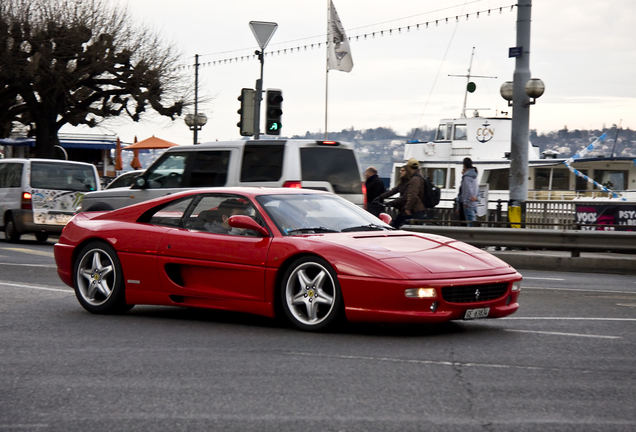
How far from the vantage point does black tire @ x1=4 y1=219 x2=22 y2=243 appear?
60.7 feet

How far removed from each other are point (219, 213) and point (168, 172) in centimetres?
643

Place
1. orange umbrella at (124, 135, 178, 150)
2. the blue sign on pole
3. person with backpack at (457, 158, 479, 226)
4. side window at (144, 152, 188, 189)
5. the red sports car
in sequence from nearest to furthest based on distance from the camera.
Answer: the red sports car < side window at (144, 152, 188, 189) < the blue sign on pole < person with backpack at (457, 158, 479, 226) < orange umbrella at (124, 135, 178, 150)

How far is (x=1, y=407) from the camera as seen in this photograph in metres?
4.81

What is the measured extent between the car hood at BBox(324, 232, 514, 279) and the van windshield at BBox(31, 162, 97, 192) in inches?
481

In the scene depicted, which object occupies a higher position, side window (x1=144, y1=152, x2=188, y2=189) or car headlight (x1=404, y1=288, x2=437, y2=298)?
side window (x1=144, y1=152, x2=188, y2=189)

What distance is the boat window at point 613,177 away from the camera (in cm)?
2988

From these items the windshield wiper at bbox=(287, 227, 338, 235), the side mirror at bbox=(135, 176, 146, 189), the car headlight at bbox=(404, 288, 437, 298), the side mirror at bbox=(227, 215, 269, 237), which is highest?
the side mirror at bbox=(135, 176, 146, 189)

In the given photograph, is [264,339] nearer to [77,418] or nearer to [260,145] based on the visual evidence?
[77,418]

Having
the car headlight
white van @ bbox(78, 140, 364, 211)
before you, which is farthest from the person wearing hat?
the car headlight

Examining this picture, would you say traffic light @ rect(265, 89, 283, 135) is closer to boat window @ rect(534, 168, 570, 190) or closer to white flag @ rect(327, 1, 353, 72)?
white flag @ rect(327, 1, 353, 72)

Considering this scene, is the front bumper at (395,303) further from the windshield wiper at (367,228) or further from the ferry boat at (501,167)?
the ferry boat at (501,167)

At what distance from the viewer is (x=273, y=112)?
18266mm

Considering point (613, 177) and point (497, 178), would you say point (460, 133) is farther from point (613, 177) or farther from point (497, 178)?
point (613, 177)

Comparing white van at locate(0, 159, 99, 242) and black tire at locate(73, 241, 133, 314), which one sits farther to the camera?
white van at locate(0, 159, 99, 242)
